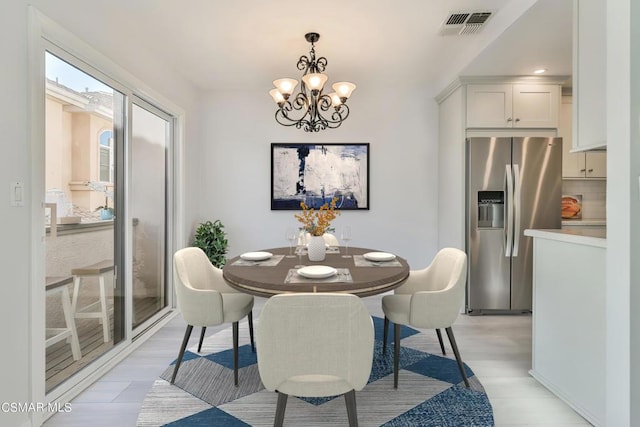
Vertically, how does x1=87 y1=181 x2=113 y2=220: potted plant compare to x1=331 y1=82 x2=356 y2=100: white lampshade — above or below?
below

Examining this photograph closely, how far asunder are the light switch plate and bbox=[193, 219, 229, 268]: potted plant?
2225 mm

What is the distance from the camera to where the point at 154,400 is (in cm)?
206

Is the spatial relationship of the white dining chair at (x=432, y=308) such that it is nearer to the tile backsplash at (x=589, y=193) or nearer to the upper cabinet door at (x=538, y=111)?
the upper cabinet door at (x=538, y=111)

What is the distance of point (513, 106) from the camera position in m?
3.61

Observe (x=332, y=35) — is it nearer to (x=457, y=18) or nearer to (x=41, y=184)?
(x=457, y=18)

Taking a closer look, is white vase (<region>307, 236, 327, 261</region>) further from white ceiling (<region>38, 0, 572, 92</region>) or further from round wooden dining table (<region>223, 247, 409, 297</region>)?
white ceiling (<region>38, 0, 572, 92</region>)

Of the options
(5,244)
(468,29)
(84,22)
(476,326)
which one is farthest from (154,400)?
(468,29)

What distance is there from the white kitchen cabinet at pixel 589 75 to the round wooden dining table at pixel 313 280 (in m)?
1.29

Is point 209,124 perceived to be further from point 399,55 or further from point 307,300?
point 307,300

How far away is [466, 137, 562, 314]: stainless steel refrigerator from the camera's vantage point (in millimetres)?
3525

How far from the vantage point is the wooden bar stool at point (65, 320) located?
6.81 feet

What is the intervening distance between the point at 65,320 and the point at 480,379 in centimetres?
277

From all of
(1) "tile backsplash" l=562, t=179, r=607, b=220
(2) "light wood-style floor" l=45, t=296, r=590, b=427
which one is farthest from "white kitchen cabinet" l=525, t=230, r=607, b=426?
(1) "tile backsplash" l=562, t=179, r=607, b=220

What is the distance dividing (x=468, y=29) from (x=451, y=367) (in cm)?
265
